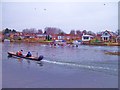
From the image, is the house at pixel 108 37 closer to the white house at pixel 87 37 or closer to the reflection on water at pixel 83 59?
the white house at pixel 87 37

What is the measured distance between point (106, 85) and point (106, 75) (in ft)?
5.55

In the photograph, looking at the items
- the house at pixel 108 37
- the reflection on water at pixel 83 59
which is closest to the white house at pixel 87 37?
the house at pixel 108 37

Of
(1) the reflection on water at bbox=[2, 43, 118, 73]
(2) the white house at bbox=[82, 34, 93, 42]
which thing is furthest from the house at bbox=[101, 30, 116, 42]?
(1) the reflection on water at bbox=[2, 43, 118, 73]

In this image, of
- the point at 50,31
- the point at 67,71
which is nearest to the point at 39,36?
the point at 50,31

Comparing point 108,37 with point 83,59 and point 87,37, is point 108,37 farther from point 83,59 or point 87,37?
point 83,59

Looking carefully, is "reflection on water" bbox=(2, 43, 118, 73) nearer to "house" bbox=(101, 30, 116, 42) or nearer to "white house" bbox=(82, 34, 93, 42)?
"house" bbox=(101, 30, 116, 42)

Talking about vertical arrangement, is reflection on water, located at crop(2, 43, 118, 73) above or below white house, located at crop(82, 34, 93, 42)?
below

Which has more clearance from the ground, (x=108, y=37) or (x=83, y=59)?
(x=108, y=37)

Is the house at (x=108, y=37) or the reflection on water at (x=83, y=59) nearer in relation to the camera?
the reflection on water at (x=83, y=59)

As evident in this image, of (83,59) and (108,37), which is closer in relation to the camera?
(83,59)

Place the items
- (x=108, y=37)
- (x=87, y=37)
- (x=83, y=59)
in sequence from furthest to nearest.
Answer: (x=87, y=37)
(x=108, y=37)
(x=83, y=59)

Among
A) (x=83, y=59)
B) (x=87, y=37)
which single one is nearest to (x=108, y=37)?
(x=87, y=37)

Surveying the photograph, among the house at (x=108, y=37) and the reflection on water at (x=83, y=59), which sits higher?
the house at (x=108, y=37)

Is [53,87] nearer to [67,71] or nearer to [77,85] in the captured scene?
[77,85]
